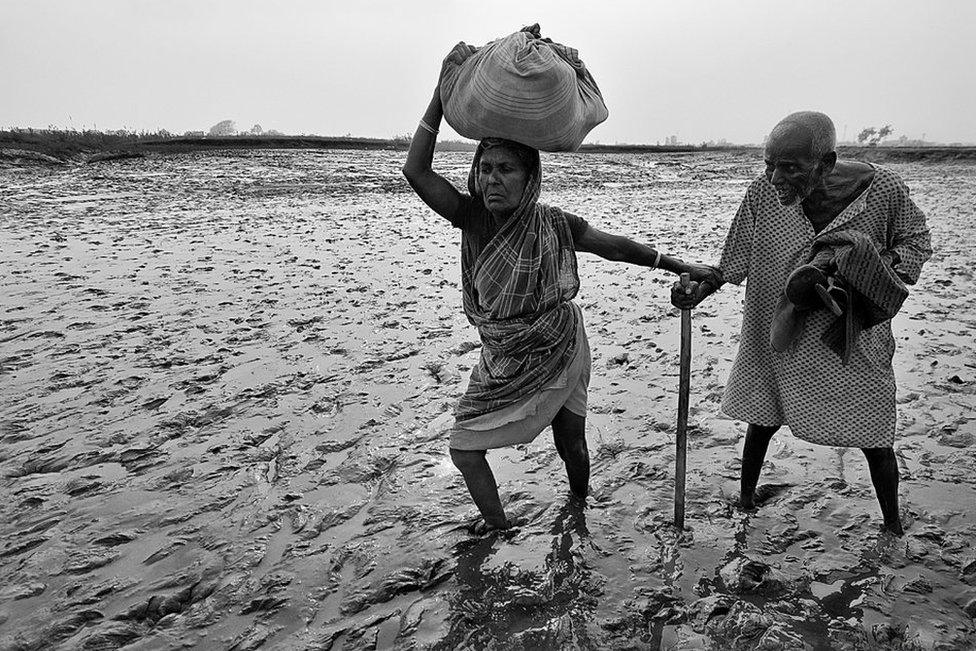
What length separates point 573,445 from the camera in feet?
10.8

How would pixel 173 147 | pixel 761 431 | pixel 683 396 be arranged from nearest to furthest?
pixel 683 396 → pixel 761 431 → pixel 173 147

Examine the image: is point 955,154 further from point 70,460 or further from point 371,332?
point 70,460

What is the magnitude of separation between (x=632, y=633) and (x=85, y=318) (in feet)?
17.1

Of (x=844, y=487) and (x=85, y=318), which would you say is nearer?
(x=844, y=487)

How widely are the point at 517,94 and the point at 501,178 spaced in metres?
0.33

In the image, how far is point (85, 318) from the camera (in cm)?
604

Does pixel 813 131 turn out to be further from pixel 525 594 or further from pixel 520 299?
pixel 525 594

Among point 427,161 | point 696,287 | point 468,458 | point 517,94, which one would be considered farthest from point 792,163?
point 468,458

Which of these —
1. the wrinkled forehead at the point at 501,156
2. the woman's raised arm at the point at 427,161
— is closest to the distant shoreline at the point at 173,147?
the woman's raised arm at the point at 427,161

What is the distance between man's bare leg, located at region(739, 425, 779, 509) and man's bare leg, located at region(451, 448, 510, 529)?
3.72 ft

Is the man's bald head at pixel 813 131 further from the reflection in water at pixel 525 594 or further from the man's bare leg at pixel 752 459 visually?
the reflection in water at pixel 525 594

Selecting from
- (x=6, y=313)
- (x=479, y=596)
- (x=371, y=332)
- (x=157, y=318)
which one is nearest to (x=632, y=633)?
(x=479, y=596)

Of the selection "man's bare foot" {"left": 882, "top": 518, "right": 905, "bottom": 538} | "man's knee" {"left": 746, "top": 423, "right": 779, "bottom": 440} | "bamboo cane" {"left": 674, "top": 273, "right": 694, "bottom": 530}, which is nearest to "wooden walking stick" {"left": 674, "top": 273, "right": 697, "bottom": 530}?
"bamboo cane" {"left": 674, "top": 273, "right": 694, "bottom": 530}

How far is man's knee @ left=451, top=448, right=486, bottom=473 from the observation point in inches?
119
